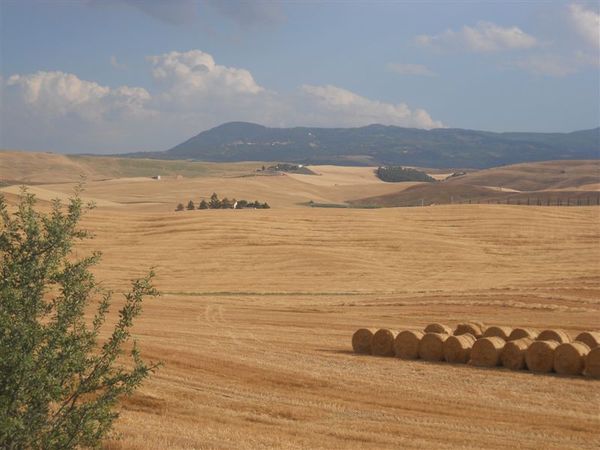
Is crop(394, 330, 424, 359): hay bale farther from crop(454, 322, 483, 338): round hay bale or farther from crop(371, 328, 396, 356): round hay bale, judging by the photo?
crop(454, 322, 483, 338): round hay bale

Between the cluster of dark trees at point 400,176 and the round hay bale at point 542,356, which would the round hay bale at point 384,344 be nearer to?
the round hay bale at point 542,356

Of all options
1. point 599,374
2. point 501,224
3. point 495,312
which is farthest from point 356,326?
point 501,224

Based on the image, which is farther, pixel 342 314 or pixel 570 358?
pixel 342 314

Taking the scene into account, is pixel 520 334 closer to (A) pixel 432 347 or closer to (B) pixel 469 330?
(B) pixel 469 330

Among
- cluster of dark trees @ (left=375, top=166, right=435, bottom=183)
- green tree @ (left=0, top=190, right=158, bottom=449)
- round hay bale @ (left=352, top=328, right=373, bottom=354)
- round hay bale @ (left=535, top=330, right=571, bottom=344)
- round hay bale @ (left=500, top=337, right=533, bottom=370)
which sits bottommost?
round hay bale @ (left=352, top=328, right=373, bottom=354)

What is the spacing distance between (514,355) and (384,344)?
150 inches

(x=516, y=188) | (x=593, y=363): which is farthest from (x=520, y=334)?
(x=516, y=188)

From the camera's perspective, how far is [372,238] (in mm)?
50438

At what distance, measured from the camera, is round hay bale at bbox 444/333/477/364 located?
21000mm

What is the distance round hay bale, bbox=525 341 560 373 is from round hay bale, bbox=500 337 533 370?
342 mm

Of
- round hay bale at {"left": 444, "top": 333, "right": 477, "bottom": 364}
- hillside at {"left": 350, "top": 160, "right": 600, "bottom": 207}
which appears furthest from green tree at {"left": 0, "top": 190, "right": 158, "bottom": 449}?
hillside at {"left": 350, "top": 160, "right": 600, "bottom": 207}

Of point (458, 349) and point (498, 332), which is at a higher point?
point (498, 332)

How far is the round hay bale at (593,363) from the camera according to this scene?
1867cm

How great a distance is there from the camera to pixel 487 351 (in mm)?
20438
